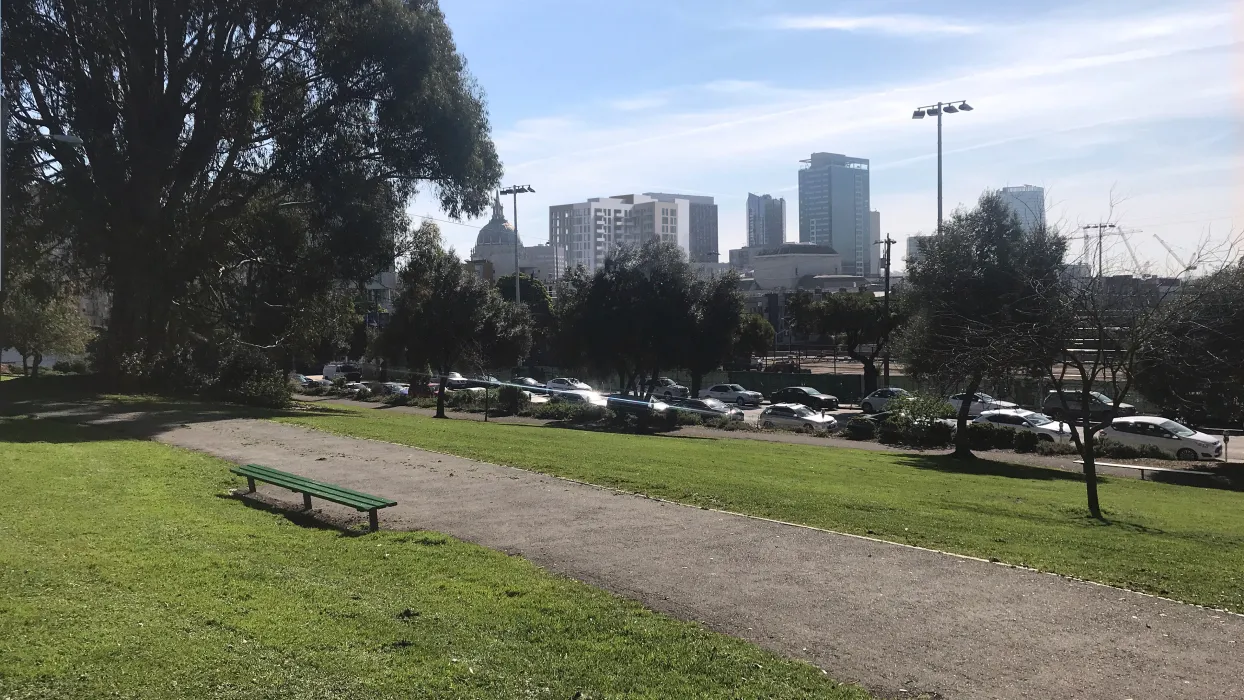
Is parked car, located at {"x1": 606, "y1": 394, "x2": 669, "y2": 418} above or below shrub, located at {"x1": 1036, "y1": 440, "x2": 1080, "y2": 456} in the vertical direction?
above

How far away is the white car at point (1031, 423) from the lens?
104 ft

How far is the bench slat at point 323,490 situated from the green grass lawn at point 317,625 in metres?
0.36

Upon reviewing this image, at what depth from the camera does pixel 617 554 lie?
845cm

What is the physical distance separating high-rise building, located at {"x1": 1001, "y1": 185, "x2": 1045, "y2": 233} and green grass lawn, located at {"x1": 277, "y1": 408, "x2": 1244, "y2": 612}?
7285 millimetres

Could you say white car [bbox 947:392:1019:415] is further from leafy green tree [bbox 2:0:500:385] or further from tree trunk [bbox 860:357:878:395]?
leafy green tree [bbox 2:0:500:385]

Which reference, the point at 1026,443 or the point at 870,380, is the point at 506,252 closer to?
the point at 870,380

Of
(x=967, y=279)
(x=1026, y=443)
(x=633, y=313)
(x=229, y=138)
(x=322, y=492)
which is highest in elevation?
(x=229, y=138)

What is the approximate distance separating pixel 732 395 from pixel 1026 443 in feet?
76.7

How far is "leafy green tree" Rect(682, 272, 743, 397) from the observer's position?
39188 mm

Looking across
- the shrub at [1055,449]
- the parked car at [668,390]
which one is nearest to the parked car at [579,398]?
the parked car at [668,390]

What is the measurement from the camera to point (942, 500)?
14.3 metres

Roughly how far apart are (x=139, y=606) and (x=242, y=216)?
2848 centimetres

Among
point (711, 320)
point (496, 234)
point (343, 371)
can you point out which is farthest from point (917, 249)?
point (496, 234)

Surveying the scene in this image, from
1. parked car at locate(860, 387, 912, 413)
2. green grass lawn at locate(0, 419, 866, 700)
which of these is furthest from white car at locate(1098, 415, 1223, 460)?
green grass lawn at locate(0, 419, 866, 700)
